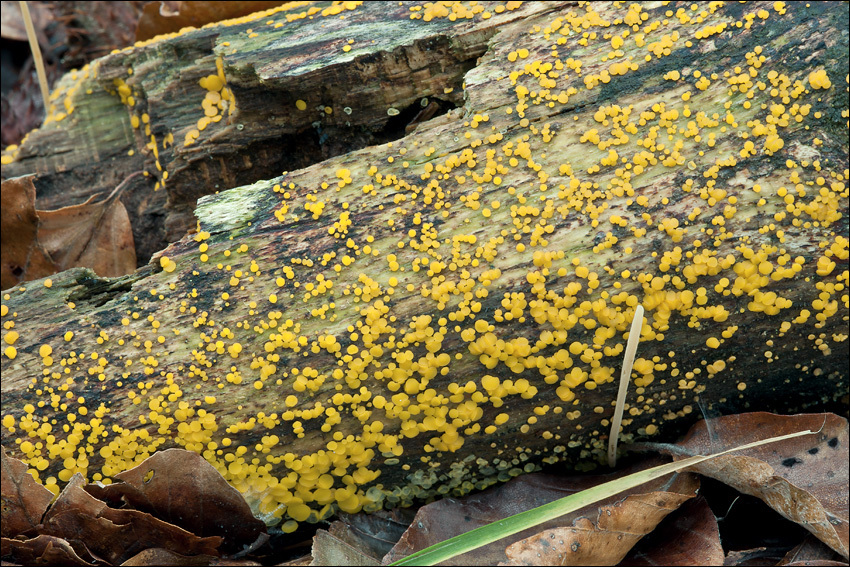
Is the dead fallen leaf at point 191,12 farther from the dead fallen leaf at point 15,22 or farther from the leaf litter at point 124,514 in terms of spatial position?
the leaf litter at point 124,514

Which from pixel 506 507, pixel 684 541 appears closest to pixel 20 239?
pixel 506 507

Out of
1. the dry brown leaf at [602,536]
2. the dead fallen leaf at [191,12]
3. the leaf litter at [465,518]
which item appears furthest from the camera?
the dead fallen leaf at [191,12]

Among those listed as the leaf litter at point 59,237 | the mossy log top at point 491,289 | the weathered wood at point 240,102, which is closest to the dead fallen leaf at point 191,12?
the weathered wood at point 240,102

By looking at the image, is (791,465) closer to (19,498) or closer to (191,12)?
(19,498)

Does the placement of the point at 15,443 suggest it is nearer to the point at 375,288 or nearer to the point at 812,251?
the point at 375,288

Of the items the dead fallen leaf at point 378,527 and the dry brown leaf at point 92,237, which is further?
the dry brown leaf at point 92,237

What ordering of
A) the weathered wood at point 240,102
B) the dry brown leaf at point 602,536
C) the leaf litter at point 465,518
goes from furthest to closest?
the weathered wood at point 240,102, the leaf litter at point 465,518, the dry brown leaf at point 602,536

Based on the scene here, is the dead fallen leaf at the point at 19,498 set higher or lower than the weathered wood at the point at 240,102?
lower
